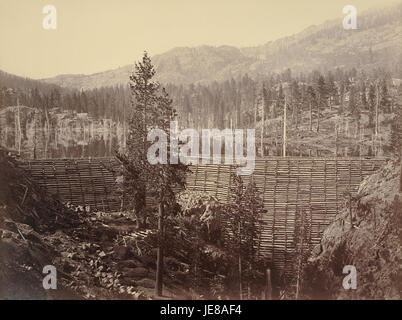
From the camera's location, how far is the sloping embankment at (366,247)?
841cm

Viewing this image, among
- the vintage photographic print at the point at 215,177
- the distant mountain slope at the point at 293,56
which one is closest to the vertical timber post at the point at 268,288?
the vintage photographic print at the point at 215,177

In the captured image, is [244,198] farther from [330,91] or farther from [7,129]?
[7,129]

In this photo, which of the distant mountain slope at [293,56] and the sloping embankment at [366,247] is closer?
the sloping embankment at [366,247]

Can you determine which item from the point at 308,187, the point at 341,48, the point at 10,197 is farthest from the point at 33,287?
the point at 341,48

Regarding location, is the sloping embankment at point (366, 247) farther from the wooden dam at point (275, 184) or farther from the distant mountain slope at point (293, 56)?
the distant mountain slope at point (293, 56)

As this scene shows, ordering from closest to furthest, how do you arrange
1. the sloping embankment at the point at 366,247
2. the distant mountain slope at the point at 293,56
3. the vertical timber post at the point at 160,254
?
1. the sloping embankment at the point at 366,247
2. the vertical timber post at the point at 160,254
3. the distant mountain slope at the point at 293,56

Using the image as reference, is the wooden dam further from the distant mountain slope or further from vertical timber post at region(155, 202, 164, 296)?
the distant mountain slope

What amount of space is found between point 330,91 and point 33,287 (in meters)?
8.66

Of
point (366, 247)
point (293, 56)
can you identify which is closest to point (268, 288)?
point (366, 247)

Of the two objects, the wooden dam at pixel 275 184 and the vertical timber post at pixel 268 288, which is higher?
the wooden dam at pixel 275 184

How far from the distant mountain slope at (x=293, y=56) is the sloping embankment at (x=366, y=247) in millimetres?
2807

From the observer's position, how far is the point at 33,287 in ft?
27.7

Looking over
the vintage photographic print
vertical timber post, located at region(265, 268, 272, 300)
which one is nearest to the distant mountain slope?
the vintage photographic print
